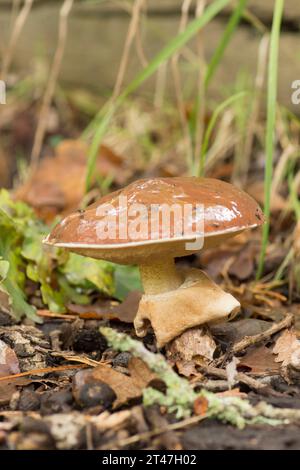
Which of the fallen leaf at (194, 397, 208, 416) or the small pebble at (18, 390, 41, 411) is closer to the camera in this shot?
the fallen leaf at (194, 397, 208, 416)

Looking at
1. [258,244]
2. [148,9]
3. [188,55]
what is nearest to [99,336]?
[258,244]

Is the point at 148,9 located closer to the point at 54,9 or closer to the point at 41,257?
the point at 54,9

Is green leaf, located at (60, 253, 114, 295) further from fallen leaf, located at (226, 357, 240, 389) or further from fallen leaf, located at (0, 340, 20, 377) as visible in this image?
fallen leaf, located at (226, 357, 240, 389)

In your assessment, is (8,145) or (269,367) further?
(8,145)

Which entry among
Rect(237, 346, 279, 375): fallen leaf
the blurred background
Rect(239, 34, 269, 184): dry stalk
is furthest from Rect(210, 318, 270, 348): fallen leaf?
Rect(239, 34, 269, 184): dry stalk

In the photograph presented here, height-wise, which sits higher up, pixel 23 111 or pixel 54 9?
pixel 54 9

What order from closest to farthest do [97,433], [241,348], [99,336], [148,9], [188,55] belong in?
[97,433] → [241,348] → [99,336] → [188,55] → [148,9]

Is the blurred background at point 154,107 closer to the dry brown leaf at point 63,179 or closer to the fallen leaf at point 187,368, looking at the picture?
the dry brown leaf at point 63,179
